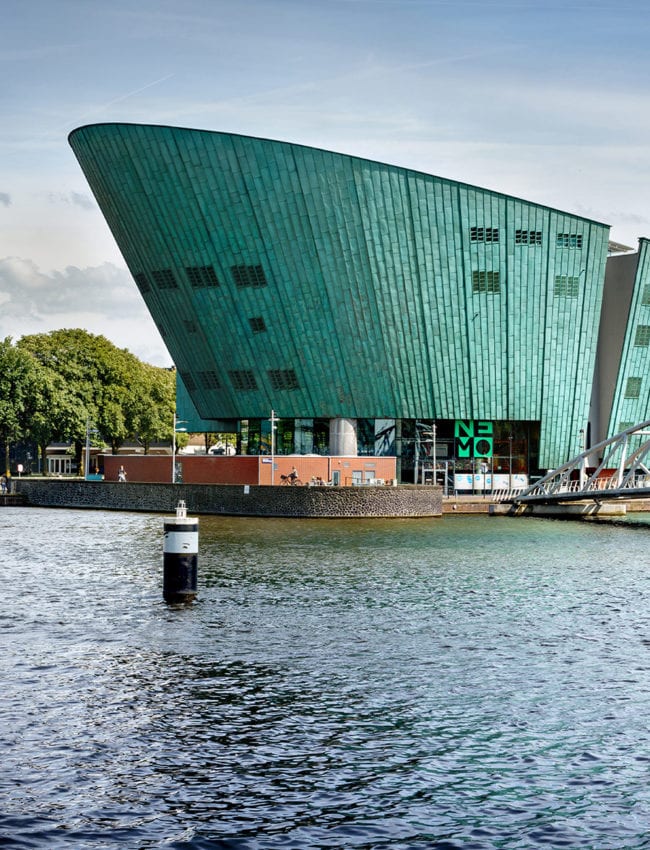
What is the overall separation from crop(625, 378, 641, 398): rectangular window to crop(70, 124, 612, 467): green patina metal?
3296 millimetres

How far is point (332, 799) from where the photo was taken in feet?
50.2

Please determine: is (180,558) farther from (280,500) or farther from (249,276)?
(249,276)

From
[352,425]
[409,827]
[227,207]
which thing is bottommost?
[409,827]

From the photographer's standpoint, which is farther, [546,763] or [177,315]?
[177,315]

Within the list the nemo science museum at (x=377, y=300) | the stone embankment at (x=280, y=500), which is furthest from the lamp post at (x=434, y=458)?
the stone embankment at (x=280, y=500)

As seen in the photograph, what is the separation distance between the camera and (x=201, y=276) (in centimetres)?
7988

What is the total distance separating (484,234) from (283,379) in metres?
15.7

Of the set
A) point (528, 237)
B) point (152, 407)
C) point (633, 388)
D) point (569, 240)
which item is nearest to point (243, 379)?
point (528, 237)

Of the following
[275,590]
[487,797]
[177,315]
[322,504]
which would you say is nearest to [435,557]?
[275,590]

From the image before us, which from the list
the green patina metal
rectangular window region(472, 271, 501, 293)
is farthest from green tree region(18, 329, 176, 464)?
rectangular window region(472, 271, 501, 293)

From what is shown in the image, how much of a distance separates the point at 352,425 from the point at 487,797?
220 feet

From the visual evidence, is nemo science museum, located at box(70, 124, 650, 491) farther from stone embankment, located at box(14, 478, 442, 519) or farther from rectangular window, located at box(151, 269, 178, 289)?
stone embankment, located at box(14, 478, 442, 519)

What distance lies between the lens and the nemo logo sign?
84438 mm

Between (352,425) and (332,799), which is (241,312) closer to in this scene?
(352,425)
